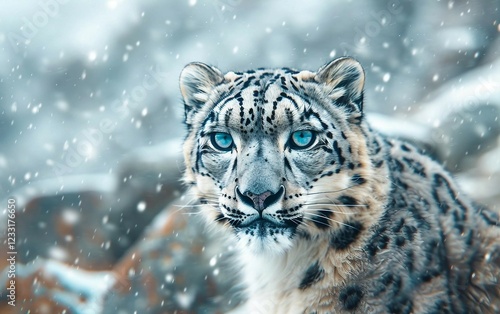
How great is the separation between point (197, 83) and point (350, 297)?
146cm

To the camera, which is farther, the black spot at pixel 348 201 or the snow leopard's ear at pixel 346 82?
the snow leopard's ear at pixel 346 82

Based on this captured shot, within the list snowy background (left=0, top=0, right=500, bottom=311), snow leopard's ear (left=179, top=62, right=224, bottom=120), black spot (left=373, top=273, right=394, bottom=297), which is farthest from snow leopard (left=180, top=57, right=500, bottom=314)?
snowy background (left=0, top=0, right=500, bottom=311)

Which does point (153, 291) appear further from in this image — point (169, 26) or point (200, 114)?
point (169, 26)

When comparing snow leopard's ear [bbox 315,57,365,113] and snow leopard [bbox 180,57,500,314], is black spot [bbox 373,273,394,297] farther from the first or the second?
snow leopard's ear [bbox 315,57,365,113]

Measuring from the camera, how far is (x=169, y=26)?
33.2ft

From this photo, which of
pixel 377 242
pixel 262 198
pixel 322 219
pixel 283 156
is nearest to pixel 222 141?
pixel 283 156

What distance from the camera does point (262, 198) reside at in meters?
2.79

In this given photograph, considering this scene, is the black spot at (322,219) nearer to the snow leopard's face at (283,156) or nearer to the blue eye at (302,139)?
the snow leopard's face at (283,156)

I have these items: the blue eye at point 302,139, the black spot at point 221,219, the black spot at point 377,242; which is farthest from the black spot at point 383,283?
the black spot at point 221,219

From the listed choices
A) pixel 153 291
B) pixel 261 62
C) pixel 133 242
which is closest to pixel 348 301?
pixel 153 291

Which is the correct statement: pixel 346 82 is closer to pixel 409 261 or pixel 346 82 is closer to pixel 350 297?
pixel 409 261

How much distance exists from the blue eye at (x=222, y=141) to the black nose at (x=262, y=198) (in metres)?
0.37

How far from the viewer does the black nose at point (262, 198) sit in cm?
279

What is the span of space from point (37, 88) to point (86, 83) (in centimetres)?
84
